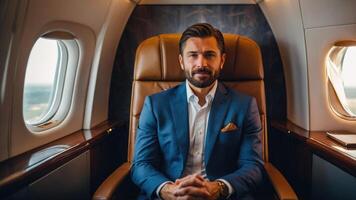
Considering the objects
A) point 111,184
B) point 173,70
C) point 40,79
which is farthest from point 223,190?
point 40,79

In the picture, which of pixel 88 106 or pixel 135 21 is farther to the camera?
pixel 135 21

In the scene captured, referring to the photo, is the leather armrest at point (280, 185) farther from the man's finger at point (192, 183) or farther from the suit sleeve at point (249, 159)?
the man's finger at point (192, 183)

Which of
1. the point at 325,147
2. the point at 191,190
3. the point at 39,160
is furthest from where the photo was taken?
the point at 325,147

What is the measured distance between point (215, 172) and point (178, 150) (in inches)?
8.5

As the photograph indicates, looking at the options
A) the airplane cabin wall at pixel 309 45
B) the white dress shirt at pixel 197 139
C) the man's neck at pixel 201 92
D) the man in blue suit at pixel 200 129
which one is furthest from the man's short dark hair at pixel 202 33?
the airplane cabin wall at pixel 309 45

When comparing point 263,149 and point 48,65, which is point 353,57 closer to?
point 263,149

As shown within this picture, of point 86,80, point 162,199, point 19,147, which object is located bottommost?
point 162,199

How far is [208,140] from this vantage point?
1.63 meters

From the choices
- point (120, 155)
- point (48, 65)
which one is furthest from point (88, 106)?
point (120, 155)

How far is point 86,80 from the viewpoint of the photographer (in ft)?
6.71

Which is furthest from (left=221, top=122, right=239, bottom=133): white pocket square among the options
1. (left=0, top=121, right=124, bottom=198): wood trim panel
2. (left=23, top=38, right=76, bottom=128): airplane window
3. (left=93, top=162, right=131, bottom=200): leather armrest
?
(left=23, top=38, right=76, bottom=128): airplane window

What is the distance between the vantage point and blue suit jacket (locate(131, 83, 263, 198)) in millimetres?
1626

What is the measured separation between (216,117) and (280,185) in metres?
0.44

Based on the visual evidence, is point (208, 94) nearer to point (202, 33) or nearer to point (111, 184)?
point (202, 33)
